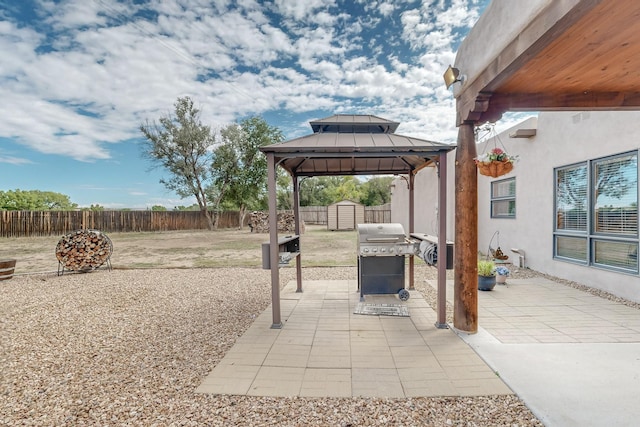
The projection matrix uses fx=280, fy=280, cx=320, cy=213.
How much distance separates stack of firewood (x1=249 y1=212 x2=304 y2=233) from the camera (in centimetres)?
1655

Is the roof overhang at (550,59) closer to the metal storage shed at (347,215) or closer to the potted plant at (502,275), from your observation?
the potted plant at (502,275)

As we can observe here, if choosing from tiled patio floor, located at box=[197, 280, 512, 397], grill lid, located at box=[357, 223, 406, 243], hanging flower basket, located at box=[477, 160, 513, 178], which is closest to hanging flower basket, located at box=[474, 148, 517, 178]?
hanging flower basket, located at box=[477, 160, 513, 178]

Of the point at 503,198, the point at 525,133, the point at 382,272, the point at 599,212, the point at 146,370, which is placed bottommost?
the point at 146,370

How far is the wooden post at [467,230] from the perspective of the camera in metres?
2.82

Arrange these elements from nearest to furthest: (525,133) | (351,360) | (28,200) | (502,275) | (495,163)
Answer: (351,360) → (495,163) → (502,275) → (525,133) → (28,200)

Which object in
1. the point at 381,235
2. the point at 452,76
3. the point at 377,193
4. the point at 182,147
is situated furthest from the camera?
the point at 377,193

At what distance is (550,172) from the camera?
528 centimetres

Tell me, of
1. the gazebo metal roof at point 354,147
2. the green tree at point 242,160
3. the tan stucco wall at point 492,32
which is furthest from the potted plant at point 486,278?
the green tree at point 242,160

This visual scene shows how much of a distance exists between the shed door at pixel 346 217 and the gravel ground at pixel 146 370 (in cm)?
1291

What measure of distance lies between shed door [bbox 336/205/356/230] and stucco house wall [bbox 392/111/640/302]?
34.1ft

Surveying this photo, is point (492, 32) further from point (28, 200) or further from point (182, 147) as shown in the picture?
point (28, 200)

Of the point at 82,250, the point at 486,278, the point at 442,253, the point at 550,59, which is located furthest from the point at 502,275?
the point at 82,250

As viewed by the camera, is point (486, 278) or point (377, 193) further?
point (377, 193)

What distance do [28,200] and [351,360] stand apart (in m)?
29.5
